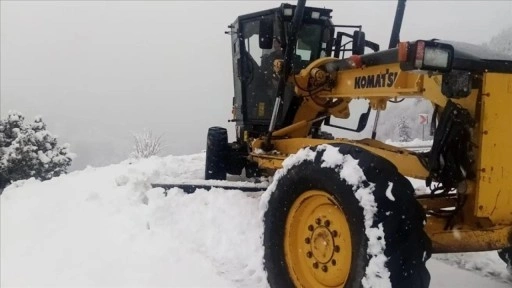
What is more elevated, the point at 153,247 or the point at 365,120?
the point at 365,120

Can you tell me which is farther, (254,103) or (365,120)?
(254,103)

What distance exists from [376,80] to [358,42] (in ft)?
7.34

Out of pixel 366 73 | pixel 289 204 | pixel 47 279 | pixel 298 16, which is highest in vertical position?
pixel 298 16

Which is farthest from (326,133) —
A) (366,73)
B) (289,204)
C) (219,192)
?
(289,204)

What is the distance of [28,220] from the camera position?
502 cm

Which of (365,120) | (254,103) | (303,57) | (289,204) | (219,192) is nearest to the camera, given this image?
(289,204)

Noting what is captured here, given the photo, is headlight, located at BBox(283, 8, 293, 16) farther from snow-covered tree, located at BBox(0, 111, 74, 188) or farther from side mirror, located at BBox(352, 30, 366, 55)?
snow-covered tree, located at BBox(0, 111, 74, 188)

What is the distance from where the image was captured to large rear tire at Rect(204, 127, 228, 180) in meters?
7.29

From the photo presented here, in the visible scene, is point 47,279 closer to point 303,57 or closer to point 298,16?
point 298,16

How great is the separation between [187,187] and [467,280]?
3.25 m

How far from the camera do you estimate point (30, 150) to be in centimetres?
1970

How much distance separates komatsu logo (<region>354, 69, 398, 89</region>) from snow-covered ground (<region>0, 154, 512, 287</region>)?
1.46 metres

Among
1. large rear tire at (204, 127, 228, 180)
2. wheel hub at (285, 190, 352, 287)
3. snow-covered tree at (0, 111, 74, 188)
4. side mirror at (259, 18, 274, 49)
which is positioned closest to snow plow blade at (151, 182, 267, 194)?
large rear tire at (204, 127, 228, 180)

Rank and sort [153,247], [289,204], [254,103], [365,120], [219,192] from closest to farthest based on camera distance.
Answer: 1. [289,204]
2. [153,247]
3. [219,192]
4. [365,120]
5. [254,103]
